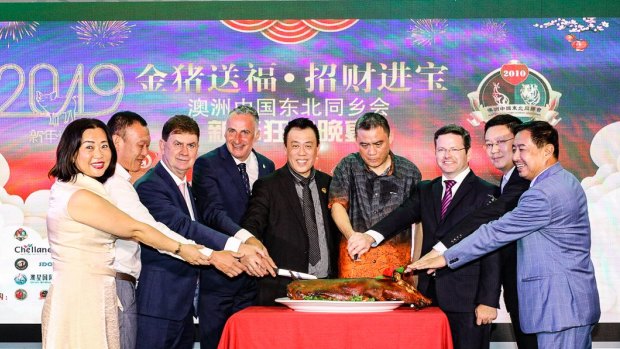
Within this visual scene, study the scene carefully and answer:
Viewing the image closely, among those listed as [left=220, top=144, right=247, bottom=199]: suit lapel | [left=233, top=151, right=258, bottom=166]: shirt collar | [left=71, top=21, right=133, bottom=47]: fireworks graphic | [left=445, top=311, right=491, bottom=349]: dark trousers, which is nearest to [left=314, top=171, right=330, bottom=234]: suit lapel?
[left=220, top=144, right=247, bottom=199]: suit lapel

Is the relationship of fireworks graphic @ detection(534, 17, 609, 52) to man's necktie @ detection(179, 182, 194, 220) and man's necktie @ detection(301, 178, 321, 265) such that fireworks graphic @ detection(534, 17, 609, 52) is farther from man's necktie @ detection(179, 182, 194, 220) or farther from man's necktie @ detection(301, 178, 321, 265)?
man's necktie @ detection(179, 182, 194, 220)

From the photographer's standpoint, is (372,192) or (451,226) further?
(372,192)

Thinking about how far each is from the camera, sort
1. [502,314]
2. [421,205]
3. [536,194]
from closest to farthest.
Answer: [536,194], [421,205], [502,314]

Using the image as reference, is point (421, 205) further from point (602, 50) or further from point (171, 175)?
point (602, 50)

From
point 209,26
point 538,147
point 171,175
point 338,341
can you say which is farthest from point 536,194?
point 209,26

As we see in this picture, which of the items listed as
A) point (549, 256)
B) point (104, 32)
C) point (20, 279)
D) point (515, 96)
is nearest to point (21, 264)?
point (20, 279)

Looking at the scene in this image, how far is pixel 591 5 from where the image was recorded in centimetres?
602

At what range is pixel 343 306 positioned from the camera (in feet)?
11.4

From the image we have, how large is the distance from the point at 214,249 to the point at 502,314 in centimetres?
256

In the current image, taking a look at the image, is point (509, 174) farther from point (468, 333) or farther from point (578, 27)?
point (578, 27)

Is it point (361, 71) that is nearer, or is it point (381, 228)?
point (381, 228)

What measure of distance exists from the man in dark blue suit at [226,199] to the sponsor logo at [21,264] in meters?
1.88

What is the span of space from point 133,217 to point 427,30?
9.42 ft

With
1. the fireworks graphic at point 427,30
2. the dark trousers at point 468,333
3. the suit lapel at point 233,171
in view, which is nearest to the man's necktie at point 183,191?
the suit lapel at point 233,171
